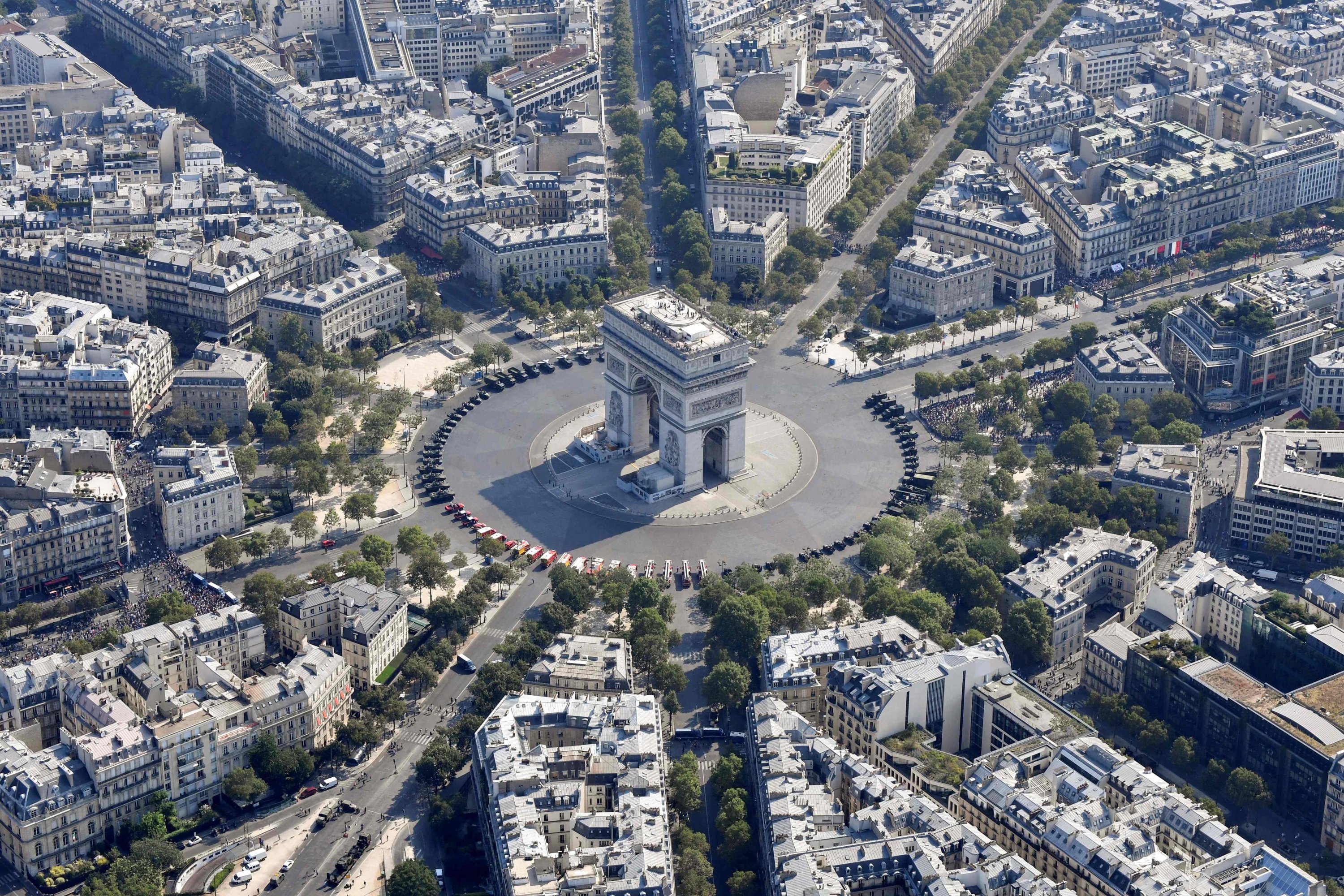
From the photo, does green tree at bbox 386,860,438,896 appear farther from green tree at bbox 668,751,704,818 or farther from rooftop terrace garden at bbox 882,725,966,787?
rooftop terrace garden at bbox 882,725,966,787

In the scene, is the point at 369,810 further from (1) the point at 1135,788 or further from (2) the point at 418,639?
(1) the point at 1135,788

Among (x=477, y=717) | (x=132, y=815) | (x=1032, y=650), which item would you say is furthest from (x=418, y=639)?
(x=1032, y=650)

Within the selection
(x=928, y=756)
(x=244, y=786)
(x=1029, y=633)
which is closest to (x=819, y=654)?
(x=928, y=756)

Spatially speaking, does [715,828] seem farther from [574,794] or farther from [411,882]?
[411,882]

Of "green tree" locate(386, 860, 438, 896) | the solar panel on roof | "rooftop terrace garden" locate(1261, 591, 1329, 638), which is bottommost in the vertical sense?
"green tree" locate(386, 860, 438, 896)

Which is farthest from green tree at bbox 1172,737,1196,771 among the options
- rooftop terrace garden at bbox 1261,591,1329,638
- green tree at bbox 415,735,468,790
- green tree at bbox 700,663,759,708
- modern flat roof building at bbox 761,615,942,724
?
green tree at bbox 415,735,468,790

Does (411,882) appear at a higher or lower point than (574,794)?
lower

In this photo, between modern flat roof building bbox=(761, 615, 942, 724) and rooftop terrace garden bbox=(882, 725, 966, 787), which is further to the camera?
modern flat roof building bbox=(761, 615, 942, 724)
